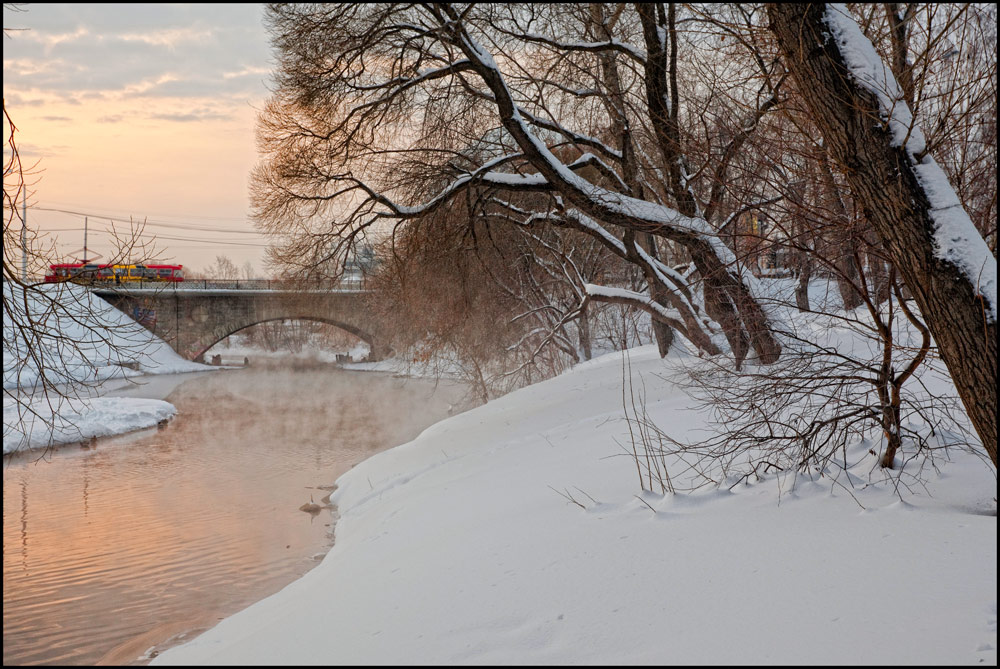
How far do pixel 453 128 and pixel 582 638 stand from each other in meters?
10.3

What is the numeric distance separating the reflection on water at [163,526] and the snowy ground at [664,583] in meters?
2.27

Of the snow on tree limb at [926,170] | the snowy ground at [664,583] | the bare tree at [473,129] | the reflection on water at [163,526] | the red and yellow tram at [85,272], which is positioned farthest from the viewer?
the bare tree at [473,129]

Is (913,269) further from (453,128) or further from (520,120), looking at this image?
(453,128)

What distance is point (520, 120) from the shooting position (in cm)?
1001

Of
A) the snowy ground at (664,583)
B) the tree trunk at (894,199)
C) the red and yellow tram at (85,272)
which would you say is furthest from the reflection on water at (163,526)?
the tree trunk at (894,199)

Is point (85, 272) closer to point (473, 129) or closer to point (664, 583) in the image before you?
point (664, 583)

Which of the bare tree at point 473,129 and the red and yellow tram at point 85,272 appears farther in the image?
the bare tree at point 473,129

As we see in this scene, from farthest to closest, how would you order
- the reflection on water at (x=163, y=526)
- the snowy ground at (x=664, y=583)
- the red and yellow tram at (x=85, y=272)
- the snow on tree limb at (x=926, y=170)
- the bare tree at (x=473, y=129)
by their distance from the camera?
the bare tree at (x=473, y=129)
the reflection on water at (x=163, y=526)
the red and yellow tram at (x=85, y=272)
the snow on tree limb at (x=926, y=170)
the snowy ground at (x=664, y=583)

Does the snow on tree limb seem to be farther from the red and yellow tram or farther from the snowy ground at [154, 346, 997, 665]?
the red and yellow tram

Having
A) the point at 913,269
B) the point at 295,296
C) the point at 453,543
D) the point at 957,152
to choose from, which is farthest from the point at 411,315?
the point at 913,269

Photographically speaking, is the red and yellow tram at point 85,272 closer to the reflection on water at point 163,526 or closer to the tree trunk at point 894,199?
the reflection on water at point 163,526

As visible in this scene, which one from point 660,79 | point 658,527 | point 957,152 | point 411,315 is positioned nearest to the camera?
point 658,527

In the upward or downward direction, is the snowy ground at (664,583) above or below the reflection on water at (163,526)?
above

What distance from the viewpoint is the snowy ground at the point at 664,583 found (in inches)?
132
